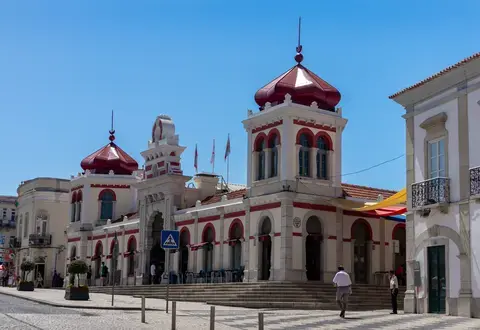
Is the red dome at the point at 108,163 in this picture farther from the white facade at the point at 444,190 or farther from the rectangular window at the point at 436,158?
the rectangular window at the point at 436,158

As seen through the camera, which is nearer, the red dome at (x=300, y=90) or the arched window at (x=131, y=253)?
the red dome at (x=300, y=90)

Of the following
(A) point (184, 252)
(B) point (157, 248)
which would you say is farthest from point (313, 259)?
(B) point (157, 248)

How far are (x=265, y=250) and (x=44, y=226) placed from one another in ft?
110

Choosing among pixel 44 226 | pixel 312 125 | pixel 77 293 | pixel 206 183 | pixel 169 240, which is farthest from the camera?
pixel 44 226

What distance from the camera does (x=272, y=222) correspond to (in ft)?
117

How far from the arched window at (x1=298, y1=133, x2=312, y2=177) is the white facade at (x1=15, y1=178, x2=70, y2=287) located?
1287 inches

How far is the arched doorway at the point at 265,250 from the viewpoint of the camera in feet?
119

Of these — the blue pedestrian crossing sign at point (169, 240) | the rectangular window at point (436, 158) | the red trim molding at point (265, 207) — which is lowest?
the blue pedestrian crossing sign at point (169, 240)

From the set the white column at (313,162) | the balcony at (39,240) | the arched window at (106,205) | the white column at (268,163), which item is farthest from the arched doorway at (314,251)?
the balcony at (39,240)

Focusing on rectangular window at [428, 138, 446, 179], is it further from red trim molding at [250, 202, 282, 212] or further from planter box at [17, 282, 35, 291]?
planter box at [17, 282, 35, 291]

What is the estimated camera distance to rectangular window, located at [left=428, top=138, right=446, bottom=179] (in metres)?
25.1

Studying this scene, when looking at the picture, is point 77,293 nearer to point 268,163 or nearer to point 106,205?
point 268,163

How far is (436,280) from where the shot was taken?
2506 cm

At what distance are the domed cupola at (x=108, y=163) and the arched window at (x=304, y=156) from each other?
21.4 metres
